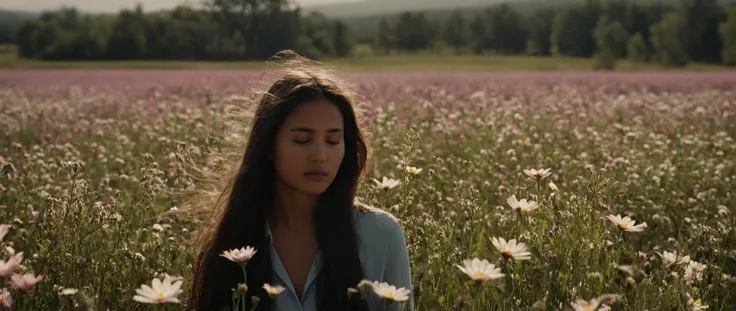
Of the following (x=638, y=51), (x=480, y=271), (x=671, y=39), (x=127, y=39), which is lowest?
(x=638, y=51)

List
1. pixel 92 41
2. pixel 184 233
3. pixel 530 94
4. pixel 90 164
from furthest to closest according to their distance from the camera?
pixel 92 41
pixel 530 94
pixel 90 164
pixel 184 233

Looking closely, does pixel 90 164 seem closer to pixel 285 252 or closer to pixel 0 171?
pixel 0 171

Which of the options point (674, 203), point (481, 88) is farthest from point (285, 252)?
point (481, 88)

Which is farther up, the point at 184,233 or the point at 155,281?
the point at 155,281

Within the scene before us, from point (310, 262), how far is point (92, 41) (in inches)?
1869

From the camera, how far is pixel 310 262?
9.05 ft

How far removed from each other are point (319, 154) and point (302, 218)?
0.90 ft

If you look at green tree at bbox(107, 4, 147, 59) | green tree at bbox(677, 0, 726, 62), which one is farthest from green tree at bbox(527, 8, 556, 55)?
green tree at bbox(107, 4, 147, 59)

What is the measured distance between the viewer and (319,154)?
8.70ft

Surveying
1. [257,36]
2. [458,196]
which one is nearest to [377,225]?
[458,196]

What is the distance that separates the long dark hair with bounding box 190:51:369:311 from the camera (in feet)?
8.78

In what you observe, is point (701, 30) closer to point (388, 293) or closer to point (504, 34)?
point (504, 34)

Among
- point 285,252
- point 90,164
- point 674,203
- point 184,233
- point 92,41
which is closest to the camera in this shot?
point 285,252

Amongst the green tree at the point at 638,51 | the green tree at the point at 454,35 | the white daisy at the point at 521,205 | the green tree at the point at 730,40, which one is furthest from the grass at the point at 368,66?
Result: the green tree at the point at 454,35
